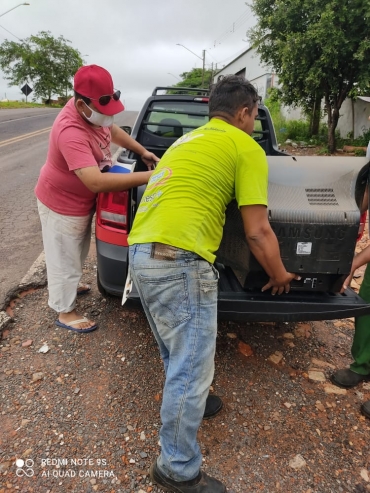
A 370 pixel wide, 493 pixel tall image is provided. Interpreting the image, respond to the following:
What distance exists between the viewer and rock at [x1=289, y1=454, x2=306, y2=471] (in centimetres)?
187

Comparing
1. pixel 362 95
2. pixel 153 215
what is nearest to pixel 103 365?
pixel 153 215

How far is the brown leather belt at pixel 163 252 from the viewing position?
4.95 ft

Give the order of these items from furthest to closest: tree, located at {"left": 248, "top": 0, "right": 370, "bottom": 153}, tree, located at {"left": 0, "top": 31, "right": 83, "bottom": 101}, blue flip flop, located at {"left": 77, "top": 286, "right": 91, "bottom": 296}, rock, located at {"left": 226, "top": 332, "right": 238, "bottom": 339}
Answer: tree, located at {"left": 0, "top": 31, "right": 83, "bottom": 101}
tree, located at {"left": 248, "top": 0, "right": 370, "bottom": 153}
blue flip flop, located at {"left": 77, "top": 286, "right": 91, "bottom": 296}
rock, located at {"left": 226, "top": 332, "right": 238, "bottom": 339}

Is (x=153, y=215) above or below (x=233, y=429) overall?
above

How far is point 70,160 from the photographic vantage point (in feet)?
7.30

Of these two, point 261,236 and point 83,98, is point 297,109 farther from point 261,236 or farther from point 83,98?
point 261,236

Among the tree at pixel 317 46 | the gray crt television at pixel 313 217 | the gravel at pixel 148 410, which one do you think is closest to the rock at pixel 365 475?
the gravel at pixel 148 410

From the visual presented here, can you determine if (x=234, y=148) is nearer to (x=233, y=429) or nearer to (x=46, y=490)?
(x=233, y=429)

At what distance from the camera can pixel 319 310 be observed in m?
2.14

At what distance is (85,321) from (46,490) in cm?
131

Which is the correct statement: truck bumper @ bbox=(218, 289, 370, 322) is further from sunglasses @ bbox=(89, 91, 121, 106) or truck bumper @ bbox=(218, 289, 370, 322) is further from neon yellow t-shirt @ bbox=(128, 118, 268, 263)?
sunglasses @ bbox=(89, 91, 121, 106)

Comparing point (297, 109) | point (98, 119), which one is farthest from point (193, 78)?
point (98, 119)

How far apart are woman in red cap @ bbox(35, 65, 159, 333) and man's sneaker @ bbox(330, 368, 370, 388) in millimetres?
1745

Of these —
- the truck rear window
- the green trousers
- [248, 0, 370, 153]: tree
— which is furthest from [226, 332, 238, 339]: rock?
[248, 0, 370, 153]: tree
